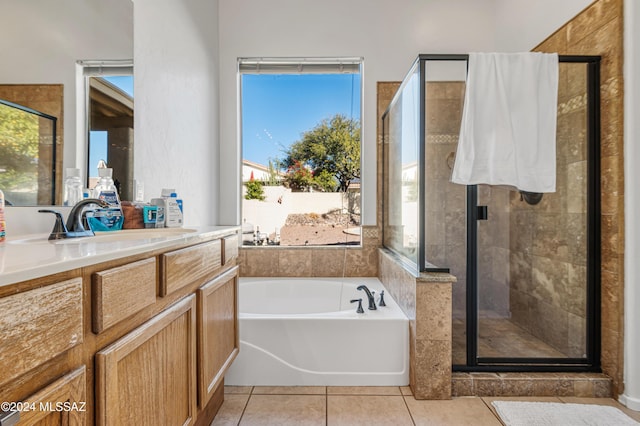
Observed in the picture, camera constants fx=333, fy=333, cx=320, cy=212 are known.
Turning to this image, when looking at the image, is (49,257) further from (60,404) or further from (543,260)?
(543,260)

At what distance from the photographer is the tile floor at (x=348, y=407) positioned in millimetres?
1617

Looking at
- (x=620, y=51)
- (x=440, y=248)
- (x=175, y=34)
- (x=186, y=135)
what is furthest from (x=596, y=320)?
(x=175, y=34)

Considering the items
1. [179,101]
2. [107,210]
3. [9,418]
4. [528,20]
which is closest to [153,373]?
[9,418]

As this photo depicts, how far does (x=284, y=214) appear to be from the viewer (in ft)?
10.0

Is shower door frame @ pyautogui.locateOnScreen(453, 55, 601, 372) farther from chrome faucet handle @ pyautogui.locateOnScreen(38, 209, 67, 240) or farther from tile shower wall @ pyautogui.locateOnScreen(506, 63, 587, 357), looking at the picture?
chrome faucet handle @ pyautogui.locateOnScreen(38, 209, 67, 240)

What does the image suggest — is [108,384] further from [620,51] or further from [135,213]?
[620,51]

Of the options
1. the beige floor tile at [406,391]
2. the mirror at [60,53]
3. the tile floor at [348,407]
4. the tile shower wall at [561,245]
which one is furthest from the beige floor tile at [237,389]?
the tile shower wall at [561,245]

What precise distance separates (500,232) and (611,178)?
723 mm

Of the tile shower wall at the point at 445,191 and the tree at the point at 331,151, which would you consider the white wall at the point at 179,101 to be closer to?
the tree at the point at 331,151

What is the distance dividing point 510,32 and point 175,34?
2.55 metres

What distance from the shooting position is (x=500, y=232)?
2.37 m

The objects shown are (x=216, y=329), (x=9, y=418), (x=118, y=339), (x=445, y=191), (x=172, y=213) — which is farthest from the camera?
(x=445, y=191)

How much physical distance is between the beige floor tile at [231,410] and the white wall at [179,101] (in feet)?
3.81
